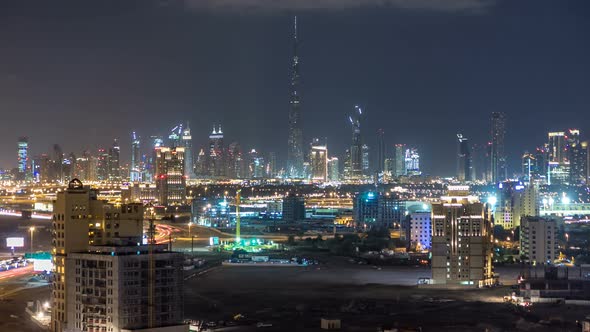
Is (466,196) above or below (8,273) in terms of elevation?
above

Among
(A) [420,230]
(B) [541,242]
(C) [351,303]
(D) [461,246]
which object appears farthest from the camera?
(A) [420,230]

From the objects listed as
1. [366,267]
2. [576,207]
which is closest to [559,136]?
[576,207]

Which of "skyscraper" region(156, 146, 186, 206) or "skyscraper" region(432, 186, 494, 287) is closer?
"skyscraper" region(432, 186, 494, 287)

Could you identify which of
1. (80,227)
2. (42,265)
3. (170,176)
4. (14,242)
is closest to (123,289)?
(80,227)

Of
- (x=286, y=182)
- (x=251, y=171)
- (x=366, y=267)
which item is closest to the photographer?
(x=366, y=267)

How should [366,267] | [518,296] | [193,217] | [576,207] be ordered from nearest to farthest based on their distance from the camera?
[518,296] < [366,267] < [193,217] < [576,207]

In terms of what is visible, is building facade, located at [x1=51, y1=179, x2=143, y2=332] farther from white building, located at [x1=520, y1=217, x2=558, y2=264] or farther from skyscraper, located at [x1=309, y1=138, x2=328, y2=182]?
skyscraper, located at [x1=309, y1=138, x2=328, y2=182]

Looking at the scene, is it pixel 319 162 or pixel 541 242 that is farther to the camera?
pixel 319 162

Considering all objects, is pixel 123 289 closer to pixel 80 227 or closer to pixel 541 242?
pixel 80 227

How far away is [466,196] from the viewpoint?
49.1 meters

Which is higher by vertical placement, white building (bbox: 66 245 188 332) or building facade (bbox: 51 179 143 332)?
building facade (bbox: 51 179 143 332)

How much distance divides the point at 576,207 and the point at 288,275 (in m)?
65.9

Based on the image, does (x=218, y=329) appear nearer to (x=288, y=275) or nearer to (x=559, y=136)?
(x=288, y=275)

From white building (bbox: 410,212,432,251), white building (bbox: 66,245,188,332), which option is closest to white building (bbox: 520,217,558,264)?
white building (bbox: 410,212,432,251)
